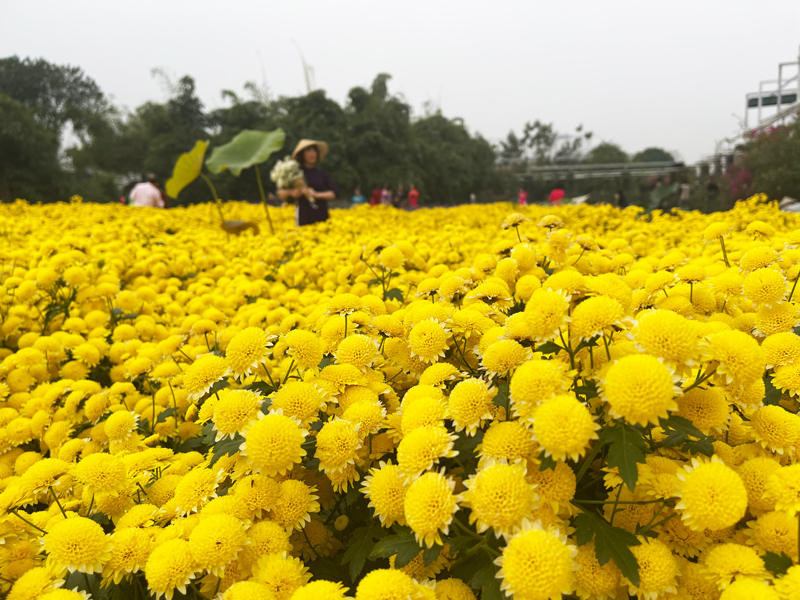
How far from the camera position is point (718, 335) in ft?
2.91

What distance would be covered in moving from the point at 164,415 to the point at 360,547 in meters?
1.13

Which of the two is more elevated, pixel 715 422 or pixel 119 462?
pixel 715 422

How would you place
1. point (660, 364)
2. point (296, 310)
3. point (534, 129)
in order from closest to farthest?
point (660, 364) → point (296, 310) → point (534, 129)

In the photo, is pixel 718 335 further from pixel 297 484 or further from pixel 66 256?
pixel 66 256

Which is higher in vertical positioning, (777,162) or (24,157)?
(24,157)

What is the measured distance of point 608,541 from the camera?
2.70ft

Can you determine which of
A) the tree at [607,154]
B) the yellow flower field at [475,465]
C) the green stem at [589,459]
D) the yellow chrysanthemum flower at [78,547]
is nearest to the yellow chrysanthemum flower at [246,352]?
the yellow flower field at [475,465]

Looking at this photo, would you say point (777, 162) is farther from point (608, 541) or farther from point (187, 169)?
point (608, 541)

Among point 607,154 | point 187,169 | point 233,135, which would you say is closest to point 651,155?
point 607,154

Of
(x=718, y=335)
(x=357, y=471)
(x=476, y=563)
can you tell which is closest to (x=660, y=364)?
(x=718, y=335)

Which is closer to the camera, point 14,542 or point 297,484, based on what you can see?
point 297,484

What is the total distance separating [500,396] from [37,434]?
1889 mm

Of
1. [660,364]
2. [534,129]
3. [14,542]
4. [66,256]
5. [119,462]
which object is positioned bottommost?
[14,542]

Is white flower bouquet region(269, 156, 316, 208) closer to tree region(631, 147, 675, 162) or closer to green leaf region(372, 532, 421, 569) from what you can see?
green leaf region(372, 532, 421, 569)
